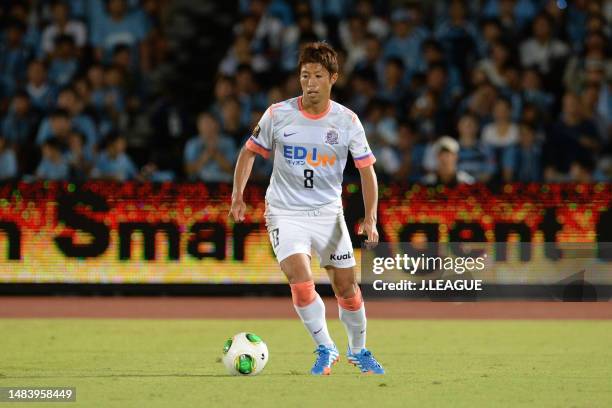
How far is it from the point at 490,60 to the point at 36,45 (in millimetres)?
6635

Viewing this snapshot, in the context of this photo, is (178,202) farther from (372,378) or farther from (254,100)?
(372,378)

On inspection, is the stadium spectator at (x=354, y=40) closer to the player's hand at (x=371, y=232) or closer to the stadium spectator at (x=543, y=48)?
the stadium spectator at (x=543, y=48)

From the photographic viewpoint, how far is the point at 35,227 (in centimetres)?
1507

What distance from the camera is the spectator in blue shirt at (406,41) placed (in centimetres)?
1817

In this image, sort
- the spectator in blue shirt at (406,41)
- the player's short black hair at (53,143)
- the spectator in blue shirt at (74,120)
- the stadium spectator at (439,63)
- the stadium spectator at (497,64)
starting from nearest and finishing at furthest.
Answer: the player's short black hair at (53,143) → the spectator in blue shirt at (74,120) → the stadium spectator at (439,63) → the stadium spectator at (497,64) → the spectator in blue shirt at (406,41)

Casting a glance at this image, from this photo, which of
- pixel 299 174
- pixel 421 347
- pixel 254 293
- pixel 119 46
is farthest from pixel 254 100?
pixel 299 174

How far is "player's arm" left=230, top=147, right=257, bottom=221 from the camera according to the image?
29.3 ft

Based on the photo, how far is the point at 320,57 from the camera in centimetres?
883

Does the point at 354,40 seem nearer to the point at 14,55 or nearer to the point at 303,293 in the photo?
the point at 14,55

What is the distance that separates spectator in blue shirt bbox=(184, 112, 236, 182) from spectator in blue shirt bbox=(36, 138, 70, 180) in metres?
1.55

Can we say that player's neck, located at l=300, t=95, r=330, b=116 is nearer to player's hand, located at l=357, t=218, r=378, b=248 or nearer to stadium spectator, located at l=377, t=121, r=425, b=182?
player's hand, located at l=357, t=218, r=378, b=248

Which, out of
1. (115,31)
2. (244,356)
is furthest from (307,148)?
(115,31)

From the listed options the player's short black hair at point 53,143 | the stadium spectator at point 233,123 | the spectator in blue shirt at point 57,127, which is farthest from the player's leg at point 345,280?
the spectator in blue shirt at point 57,127

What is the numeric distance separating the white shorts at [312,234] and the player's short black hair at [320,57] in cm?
98
